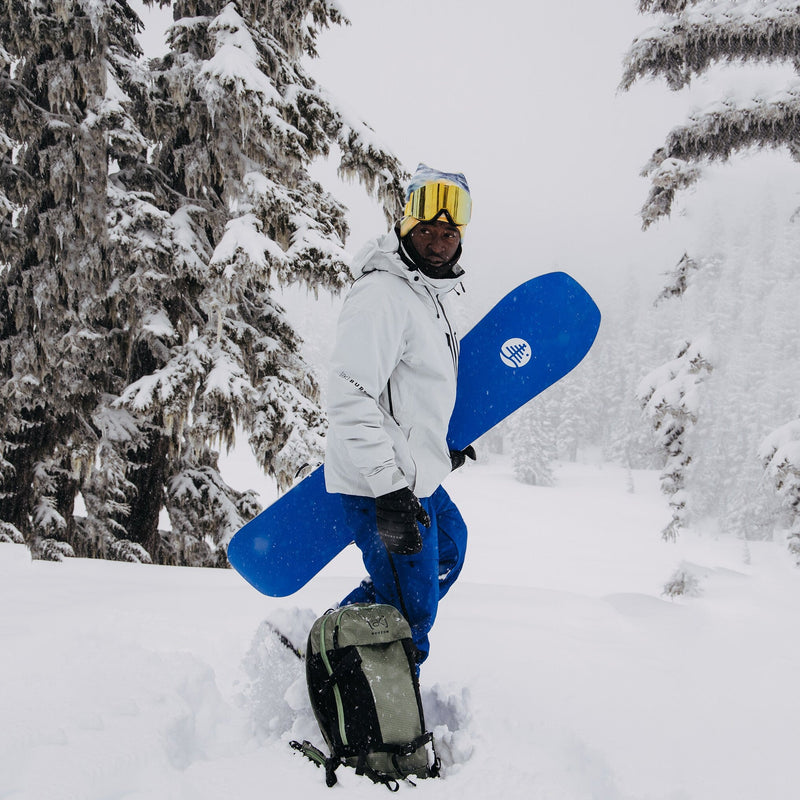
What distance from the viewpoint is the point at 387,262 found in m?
2.25

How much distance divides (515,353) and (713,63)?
660 cm

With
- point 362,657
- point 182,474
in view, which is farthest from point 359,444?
point 182,474

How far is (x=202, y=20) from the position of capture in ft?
21.6

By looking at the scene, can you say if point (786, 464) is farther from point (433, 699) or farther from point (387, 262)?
point (387, 262)

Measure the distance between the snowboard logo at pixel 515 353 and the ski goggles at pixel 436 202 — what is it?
97cm

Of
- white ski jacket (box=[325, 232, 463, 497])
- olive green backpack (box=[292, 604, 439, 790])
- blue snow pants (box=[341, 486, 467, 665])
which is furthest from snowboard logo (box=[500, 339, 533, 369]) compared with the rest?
olive green backpack (box=[292, 604, 439, 790])

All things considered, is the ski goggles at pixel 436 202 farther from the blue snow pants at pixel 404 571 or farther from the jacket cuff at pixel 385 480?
the blue snow pants at pixel 404 571

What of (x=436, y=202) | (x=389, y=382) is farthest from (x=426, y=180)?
(x=389, y=382)

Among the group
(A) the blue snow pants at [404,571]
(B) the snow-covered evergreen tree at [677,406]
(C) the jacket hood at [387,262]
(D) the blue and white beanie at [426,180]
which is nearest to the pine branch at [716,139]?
(B) the snow-covered evergreen tree at [677,406]

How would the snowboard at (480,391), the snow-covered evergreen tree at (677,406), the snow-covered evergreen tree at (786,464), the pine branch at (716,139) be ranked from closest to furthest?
the snowboard at (480,391), the snow-covered evergreen tree at (786,464), the pine branch at (716,139), the snow-covered evergreen tree at (677,406)

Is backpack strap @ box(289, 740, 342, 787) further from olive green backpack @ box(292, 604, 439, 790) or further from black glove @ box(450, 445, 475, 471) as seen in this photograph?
black glove @ box(450, 445, 475, 471)

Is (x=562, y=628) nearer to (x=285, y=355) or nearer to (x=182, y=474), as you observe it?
(x=285, y=355)

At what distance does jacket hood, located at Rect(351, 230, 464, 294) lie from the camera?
224cm

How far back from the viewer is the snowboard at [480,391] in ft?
9.60
